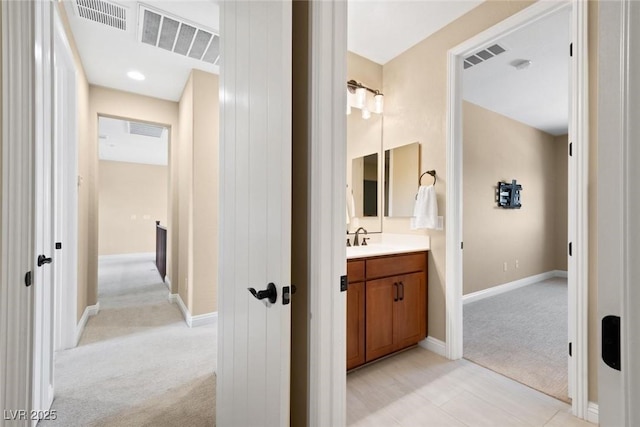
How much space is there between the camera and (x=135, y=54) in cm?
265

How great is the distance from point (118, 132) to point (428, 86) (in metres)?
5.53

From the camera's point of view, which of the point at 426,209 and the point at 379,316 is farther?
the point at 426,209

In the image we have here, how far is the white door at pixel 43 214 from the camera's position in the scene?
1.20 m

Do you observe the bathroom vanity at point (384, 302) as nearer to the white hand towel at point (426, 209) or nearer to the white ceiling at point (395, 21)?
the white hand towel at point (426, 209)

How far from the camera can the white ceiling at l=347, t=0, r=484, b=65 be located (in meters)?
2.17

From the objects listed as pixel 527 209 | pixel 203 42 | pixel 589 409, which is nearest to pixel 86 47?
pixel 203 42

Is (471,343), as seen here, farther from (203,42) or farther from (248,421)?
(203,42)

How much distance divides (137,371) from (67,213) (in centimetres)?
146

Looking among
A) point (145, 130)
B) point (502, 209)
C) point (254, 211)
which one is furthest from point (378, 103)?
point (145, 130)

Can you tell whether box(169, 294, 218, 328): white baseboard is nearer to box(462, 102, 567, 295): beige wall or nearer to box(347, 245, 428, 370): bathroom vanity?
box(347, 245, 428, 370): bathroom vanity

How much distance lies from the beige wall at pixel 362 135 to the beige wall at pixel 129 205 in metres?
6.69

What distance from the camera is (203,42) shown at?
2.49 m

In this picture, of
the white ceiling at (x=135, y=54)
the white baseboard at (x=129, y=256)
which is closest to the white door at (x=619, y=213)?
the white ceiling at (x=135, y=54)

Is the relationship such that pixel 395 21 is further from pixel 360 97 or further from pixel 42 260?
pixel 42 260
